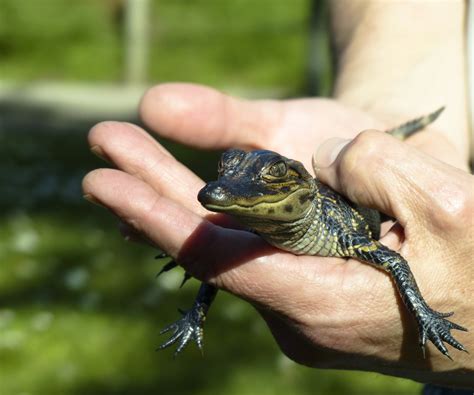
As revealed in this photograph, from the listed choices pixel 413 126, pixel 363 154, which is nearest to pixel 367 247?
pixel 363 154

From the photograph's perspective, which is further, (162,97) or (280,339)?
(162,97)

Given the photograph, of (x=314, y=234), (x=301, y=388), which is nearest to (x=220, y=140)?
(x=314, y=234)

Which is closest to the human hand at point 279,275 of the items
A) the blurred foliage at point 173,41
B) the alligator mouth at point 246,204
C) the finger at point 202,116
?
the alligator mouth at point 246,204

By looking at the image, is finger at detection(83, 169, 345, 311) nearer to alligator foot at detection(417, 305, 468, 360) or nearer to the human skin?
the human skin

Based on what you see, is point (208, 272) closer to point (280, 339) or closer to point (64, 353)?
point (280, 339)

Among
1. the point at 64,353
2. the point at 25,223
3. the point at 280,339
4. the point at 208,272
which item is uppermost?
the point at 208,272

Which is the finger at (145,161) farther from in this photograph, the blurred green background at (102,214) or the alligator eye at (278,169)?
the blurred green background at (102,214)
